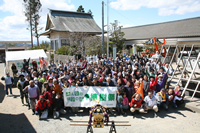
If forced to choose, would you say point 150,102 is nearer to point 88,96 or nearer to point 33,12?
point 88,96

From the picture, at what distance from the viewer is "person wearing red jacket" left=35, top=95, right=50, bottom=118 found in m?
6.36

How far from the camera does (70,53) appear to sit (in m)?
21.2

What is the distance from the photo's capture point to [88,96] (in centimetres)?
682

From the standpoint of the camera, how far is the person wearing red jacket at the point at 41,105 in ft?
20.9

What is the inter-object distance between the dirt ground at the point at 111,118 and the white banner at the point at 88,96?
0.51 m

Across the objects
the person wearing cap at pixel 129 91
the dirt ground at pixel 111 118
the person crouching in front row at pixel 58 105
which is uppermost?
the person wearing cap at pixel 129 91

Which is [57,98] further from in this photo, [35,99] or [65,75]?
[65,75]

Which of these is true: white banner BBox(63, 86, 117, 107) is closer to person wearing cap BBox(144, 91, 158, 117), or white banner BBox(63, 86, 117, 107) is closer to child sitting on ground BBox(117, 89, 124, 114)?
child sitting on ground BBox(117, 89, 124, 114)

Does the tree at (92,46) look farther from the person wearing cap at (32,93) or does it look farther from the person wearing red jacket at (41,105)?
the person wearing red jacket at (41,105)

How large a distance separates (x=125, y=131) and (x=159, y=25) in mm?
28060

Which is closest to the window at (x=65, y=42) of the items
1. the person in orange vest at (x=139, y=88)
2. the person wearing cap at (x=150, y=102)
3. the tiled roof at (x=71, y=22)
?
the tiled roof at (x=71, y=22)

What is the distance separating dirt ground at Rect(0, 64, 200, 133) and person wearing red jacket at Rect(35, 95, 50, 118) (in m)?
0.41

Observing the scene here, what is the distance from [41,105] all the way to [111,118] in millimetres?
3007

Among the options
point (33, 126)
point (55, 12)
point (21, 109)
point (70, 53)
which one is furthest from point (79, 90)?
point (55, 12)
